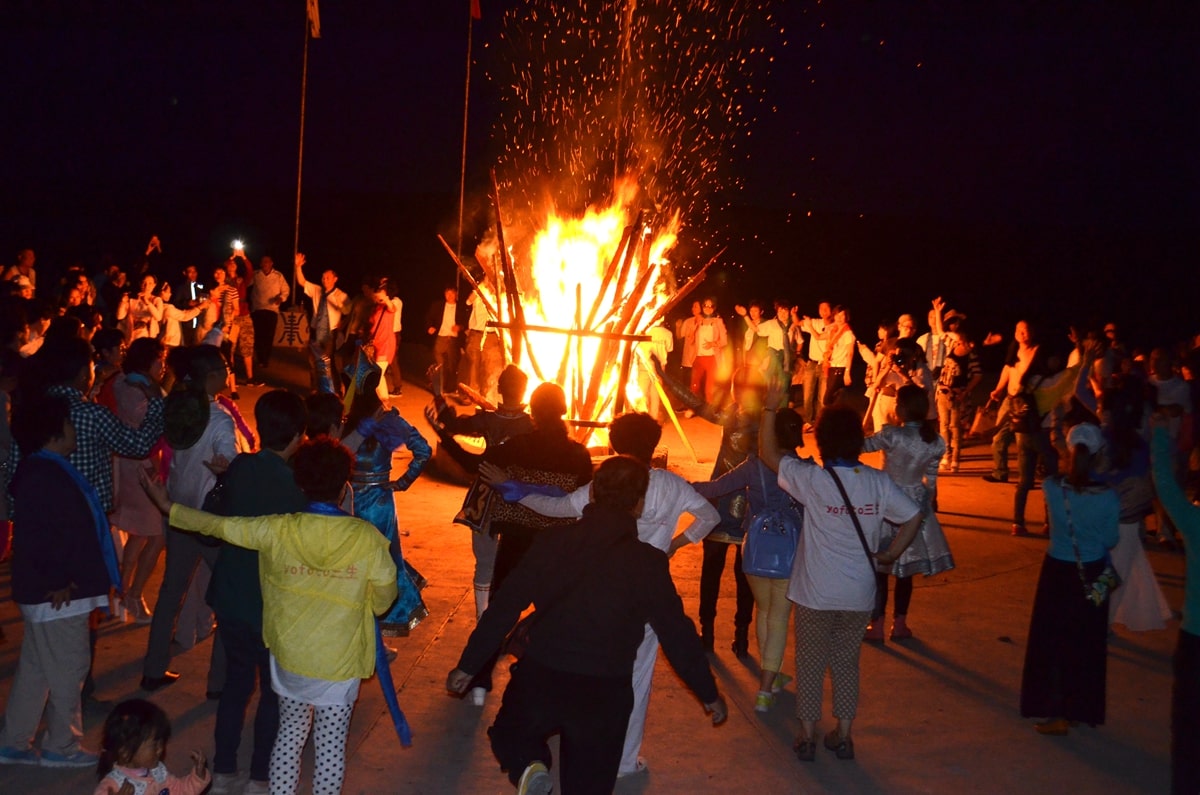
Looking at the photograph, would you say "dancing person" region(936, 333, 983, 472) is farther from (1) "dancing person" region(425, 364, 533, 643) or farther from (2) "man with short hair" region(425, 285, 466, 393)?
(1) "dancing person" region(425, 364, 533, 643)

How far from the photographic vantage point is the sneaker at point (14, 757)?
529 centimetres

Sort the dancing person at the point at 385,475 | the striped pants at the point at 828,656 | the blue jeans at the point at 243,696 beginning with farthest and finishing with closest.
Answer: the dancing person at the point at 385,475 < the striped pants at the point at 828,656 < the blue jeans at the point at 243,696

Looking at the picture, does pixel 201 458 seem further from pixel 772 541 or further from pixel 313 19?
pixel 313 19

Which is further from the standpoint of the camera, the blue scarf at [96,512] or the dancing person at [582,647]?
the blue scarf at [96,512]

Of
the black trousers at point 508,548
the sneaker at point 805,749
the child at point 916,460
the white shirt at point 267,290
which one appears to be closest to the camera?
the sneaker at point 805,749

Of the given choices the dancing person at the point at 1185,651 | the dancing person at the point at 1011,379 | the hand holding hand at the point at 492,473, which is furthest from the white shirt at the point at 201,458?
the dancing person at the point at 1011,379

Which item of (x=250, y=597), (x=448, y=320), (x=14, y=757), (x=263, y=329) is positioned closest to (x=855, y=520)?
(x=250, y=597)

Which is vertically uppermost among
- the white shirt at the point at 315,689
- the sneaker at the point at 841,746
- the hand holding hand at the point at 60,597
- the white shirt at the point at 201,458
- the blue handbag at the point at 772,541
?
the white shirt at the point at 201,458

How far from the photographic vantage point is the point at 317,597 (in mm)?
4461

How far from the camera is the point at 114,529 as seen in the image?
743 cm

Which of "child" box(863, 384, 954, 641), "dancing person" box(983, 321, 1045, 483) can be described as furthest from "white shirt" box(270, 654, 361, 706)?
"dancing person" box(983, 321, 1045, 483)

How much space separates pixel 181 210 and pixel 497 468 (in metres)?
31.0

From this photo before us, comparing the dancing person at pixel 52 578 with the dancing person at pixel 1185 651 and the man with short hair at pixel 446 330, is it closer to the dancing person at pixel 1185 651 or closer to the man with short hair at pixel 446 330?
the dancing person at pixel 1185 651

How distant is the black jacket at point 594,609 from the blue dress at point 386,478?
8.23 ft
